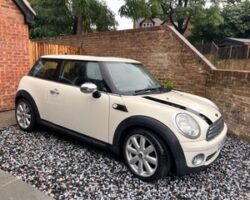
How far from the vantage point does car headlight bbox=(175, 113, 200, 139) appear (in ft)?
9.39

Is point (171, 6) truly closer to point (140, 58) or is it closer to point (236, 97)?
point (140, 58)

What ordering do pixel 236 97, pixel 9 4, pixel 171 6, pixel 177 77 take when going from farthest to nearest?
pixel 171 6, pixel 177 77, pixel 9 4, pixel 236 97

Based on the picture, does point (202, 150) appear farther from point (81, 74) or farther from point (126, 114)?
point (81, 74)

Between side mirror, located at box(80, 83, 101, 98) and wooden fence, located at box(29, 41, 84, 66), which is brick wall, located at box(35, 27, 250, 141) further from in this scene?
side mirror, located at box(80, 83, 101, 98)

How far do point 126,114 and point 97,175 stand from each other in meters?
0.88

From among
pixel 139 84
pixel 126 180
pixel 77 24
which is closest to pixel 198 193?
pixel 126 180

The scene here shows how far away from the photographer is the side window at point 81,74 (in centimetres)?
364

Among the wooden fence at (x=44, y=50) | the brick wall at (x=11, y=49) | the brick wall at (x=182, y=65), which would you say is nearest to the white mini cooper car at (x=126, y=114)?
the brick wall at (x=182, y=65)

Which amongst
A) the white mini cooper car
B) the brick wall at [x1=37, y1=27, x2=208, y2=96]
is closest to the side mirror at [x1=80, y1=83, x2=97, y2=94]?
the white mini cooper car

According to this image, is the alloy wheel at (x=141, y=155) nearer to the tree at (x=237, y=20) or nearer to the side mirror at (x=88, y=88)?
the side mirror at (x=88, y=88)

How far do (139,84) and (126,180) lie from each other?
146cm

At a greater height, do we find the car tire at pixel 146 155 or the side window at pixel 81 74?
the side window at pixel 81 74

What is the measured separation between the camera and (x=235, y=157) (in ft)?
13.3

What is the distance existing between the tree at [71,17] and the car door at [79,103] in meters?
8.13
